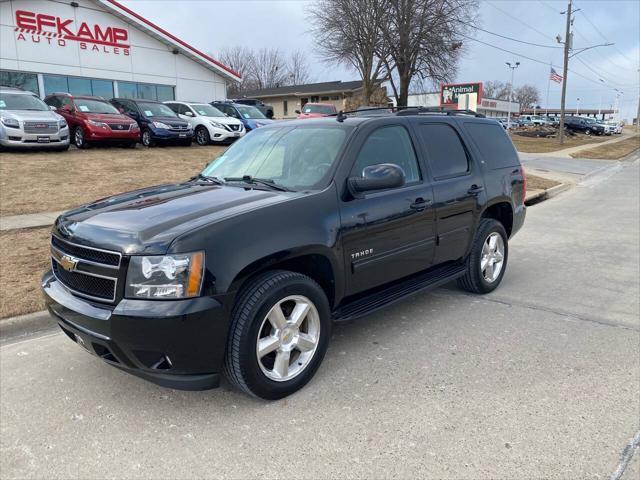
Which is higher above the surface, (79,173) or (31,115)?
(31,115)

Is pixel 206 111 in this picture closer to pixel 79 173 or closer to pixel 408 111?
pixel 79 173

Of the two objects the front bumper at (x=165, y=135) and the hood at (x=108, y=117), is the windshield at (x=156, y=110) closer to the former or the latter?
the front bumper at (x=165, y=135)

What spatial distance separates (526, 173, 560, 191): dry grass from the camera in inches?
557

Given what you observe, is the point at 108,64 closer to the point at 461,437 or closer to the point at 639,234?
the point at 639,234

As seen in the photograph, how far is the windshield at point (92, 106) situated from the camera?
15656 mm

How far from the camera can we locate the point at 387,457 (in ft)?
8.80

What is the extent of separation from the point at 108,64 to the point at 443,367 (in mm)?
24976

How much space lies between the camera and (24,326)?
445 cm

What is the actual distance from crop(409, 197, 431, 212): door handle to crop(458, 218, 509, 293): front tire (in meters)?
1.03

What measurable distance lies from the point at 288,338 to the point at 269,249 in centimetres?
62

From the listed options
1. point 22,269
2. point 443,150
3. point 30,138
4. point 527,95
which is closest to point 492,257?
point 443,150

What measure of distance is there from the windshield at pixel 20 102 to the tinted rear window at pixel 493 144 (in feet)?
43.5

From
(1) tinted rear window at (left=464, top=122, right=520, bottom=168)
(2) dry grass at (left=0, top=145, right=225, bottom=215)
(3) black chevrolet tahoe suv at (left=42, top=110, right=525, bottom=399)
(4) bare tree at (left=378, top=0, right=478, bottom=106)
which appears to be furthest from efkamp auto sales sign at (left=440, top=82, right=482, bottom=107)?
(3) black chevrolet tahoe suv at (left=42, top=110, right=525, bottom=399)

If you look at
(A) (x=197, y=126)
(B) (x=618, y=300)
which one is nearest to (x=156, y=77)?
(A) (x=197, y=126)
